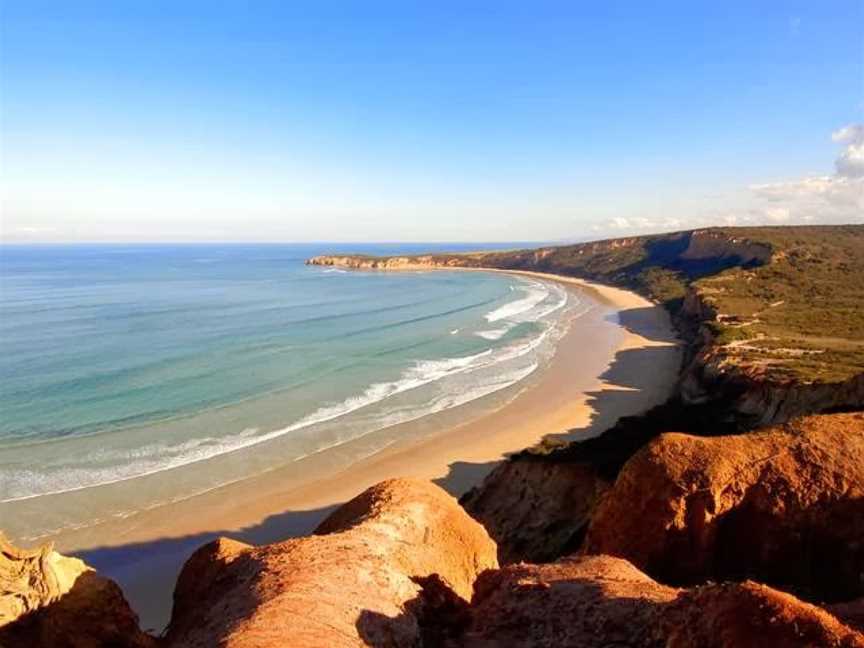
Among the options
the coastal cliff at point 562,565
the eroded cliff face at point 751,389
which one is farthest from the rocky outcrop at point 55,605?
the eroded cliff face at point 751,389

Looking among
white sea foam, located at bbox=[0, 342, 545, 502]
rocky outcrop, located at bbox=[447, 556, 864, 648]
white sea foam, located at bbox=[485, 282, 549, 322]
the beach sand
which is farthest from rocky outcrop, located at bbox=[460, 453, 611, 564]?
white sea foam, located at bbox=[485, 282, 549, 322]

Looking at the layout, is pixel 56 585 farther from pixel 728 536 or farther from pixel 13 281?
pixel 13 281

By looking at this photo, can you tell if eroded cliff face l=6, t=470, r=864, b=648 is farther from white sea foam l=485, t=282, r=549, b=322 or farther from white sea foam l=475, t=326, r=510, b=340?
white sea foam l=485, t=282, r=549, b=322

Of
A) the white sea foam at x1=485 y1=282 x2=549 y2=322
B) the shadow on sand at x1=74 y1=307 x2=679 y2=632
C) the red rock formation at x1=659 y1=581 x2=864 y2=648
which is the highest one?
the red rock formation at x1=659 y1=581 x2=864 y2=648

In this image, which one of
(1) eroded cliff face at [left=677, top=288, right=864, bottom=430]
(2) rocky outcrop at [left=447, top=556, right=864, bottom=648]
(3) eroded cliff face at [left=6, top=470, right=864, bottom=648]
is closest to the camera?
(2) rocky outcrop at [left=447, top=556, right=864, bottom=648]

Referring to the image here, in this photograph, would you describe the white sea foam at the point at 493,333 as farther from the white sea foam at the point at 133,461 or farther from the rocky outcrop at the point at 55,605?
the rocky outcrop at the point at 55,605

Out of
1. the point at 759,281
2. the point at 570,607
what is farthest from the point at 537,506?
the point at 759,281

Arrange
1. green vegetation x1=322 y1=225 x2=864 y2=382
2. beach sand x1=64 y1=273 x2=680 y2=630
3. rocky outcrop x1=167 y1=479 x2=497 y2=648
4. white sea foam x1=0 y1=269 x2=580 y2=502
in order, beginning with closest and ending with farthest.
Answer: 1. rocky outcrop x1=167 y1=479 x2=497 y2=648
2. beach sand x1=64 y1=273 x2=680 y2=630
3. white sea foam x1=0 y1=269 x2=580 y2=502
4. green vegetation x1=322 y1=225 x2=864 y2=382
